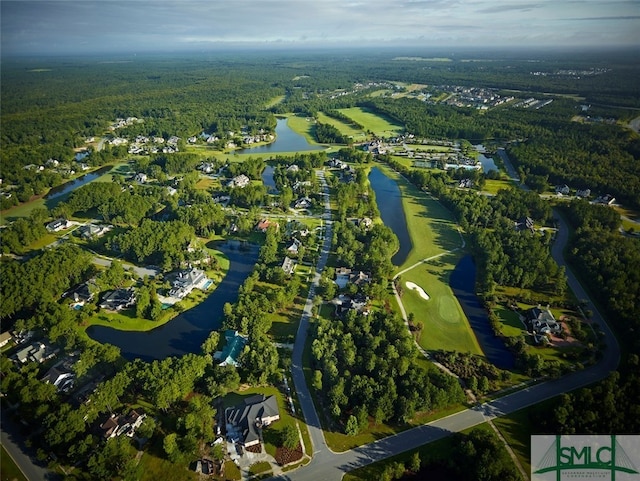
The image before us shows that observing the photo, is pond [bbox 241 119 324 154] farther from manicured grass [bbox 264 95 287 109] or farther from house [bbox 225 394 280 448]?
house [bbox 225 394 280 448]

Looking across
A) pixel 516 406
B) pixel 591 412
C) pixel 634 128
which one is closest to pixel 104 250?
pixel 516 406

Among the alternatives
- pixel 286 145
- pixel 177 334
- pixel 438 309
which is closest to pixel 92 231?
pixel 177 334

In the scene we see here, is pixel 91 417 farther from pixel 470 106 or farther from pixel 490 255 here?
pixel 470 106

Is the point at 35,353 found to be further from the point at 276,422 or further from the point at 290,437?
the point at 290,437

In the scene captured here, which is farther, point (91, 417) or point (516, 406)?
point (516, 406)

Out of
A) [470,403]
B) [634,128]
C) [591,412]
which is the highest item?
[634,128]

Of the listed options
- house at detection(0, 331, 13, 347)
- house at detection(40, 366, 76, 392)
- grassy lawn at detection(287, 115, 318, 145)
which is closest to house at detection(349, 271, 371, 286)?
house at detection(40, 366, 76, 392)

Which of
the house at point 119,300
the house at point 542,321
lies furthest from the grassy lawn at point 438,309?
the house at point 119,300
